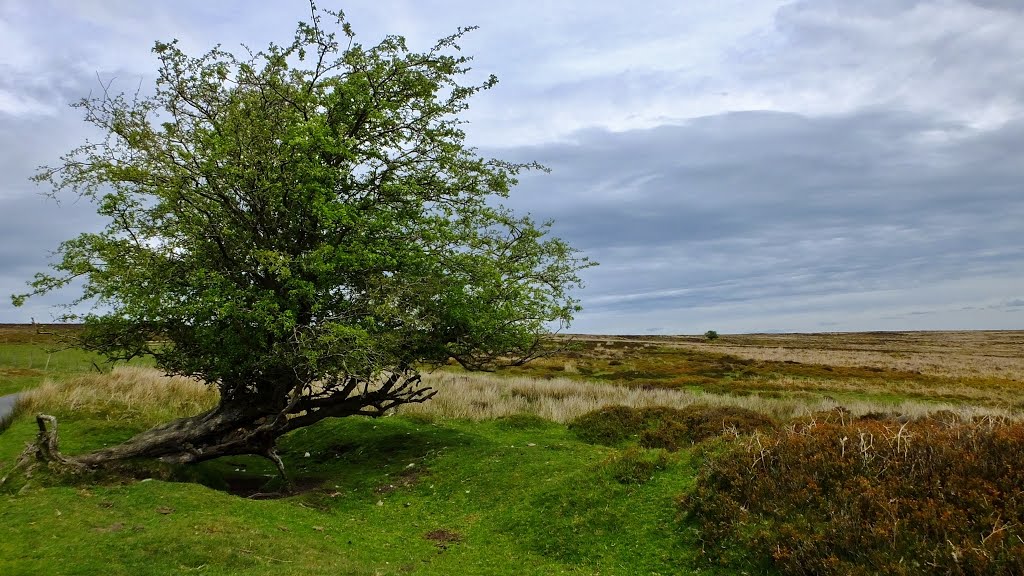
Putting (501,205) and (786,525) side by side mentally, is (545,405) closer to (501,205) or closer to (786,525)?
(501,205)

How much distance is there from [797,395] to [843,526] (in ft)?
Answer: 91.5

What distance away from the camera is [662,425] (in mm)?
16875

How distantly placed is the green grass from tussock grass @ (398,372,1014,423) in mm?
7380

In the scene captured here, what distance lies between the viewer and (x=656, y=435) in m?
16.0

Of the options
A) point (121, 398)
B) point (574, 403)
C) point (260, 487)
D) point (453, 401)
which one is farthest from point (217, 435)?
point (574, 403)

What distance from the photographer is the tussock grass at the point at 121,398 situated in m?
19.2

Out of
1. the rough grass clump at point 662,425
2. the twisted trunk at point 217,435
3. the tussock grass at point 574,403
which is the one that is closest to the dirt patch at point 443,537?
the twisted trunk at point 217,435

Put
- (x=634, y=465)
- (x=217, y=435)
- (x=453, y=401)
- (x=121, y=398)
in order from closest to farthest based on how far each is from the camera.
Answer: (x=634, y=465) → (x=217, y=435) → (x=121, y=398) → (x=453, y=401)

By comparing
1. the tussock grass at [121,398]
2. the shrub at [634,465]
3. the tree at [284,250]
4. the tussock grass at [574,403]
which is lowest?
the tussock grass at [574,403]

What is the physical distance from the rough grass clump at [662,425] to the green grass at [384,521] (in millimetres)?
2192

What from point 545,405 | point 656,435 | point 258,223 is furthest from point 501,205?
point 545,405

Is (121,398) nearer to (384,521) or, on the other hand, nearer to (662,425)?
(384,521)

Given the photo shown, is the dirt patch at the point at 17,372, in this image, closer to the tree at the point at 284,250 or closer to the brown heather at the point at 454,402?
the brown heather at the point at 454,402

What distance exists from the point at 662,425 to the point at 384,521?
902 centimetres
